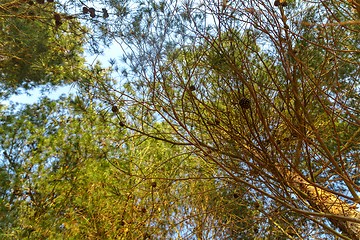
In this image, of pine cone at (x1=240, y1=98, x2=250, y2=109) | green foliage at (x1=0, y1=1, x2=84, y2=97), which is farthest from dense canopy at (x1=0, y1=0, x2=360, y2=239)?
pine cone at (x1=240, y1=98, x2=250, y2=109)

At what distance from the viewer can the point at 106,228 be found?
137 inches

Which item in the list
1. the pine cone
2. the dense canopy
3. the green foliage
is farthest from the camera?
the green foliage

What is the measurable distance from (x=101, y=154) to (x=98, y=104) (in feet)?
1.59

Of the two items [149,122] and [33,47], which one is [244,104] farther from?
[33,47]

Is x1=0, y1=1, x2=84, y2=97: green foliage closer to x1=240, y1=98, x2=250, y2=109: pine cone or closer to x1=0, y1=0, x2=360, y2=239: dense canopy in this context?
x1=0, y1=0, x2=360, y2=239: dense canopy

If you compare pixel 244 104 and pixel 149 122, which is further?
pixel 149 122

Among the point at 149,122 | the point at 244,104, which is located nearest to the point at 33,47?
the point at 149,122

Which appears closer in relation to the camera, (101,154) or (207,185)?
(101,154)

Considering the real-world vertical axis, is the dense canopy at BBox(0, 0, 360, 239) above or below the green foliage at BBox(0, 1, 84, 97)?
below

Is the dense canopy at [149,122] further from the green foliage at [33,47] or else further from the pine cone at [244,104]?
the pine cone at [244,104]

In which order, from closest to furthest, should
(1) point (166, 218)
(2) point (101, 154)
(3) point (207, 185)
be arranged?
(2) point (101, 154)
(1) point (166, 218)
(3) point (207, 185)

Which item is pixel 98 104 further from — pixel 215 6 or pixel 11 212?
pixel 215 6

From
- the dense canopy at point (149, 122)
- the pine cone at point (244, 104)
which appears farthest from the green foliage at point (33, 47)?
the pine cone at point (244, 104)

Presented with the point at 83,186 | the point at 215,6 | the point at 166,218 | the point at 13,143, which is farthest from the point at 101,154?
the point at 215,6
